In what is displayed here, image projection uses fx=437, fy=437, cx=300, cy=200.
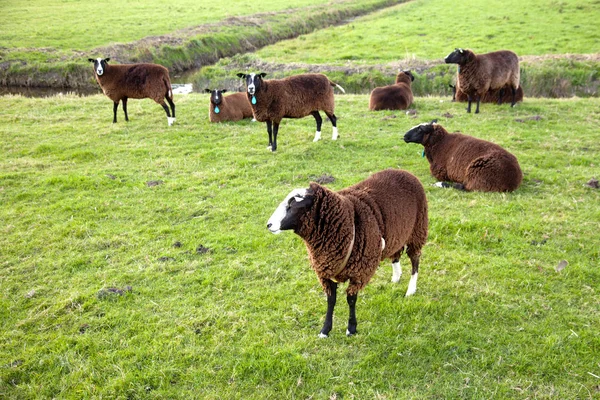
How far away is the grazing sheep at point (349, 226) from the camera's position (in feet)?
14.6

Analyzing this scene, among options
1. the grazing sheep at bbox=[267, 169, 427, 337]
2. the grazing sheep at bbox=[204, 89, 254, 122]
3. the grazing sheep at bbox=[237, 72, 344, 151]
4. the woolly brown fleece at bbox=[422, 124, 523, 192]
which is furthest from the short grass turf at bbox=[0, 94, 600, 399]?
the grazing sheep at bbox=[204, 89, 254, 122]

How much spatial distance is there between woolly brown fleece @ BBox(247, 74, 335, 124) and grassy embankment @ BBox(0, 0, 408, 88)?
704 inches

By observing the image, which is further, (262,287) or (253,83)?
(253,83)

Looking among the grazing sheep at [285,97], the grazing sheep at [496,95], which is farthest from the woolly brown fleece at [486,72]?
the grazing sheep at [285,97]

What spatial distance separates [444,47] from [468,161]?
21.4 meters

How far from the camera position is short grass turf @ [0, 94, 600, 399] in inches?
172

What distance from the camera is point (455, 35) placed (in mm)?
30500

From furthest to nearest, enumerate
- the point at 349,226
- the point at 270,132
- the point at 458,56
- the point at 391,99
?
the point at 391,99 < the point at 458,56 < the point at 270,132 < the point at 349,226

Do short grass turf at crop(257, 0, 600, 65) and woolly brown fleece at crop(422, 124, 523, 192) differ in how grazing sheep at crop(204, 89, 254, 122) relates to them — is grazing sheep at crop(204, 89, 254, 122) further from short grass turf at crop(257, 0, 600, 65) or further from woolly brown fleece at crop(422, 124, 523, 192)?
short grass turf at crop(257, 0, 600, 65)

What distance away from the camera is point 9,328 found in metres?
5.20

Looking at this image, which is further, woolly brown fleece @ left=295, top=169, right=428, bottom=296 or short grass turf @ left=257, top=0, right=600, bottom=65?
short grass turf @ left=257, top=0, right=600, bottom=65

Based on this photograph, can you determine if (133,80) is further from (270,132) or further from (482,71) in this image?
(482,71)

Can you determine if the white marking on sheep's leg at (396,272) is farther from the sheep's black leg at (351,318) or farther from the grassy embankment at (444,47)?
the grassy embankment at (444,47)

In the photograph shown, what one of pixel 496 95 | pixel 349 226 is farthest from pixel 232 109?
pixel 349 226
